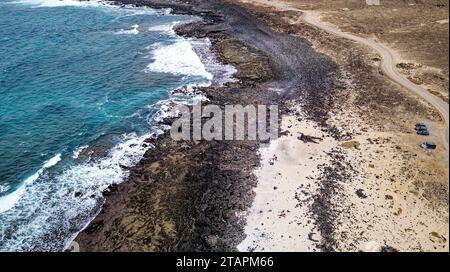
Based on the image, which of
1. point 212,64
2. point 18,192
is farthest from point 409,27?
point 18,192

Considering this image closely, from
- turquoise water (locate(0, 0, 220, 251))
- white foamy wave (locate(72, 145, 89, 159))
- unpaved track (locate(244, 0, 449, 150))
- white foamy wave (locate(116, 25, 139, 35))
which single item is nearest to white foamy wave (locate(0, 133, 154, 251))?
turquoise water (locate(0, 0, 220, 251))

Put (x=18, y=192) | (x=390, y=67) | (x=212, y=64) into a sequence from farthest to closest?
(x=212, y=64) < (x=390, y=67) < (x=18, y=192)

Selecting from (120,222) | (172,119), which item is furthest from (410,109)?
(120,222)

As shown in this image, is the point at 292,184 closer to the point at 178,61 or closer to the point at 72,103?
the point at 72,103

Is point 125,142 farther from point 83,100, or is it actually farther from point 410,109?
point 410,109

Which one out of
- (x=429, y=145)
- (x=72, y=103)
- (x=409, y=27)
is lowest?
(x=72, y=103)

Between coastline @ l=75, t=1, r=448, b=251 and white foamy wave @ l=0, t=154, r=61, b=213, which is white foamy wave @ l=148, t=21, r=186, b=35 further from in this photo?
white foamy wave @ l=0, t=154, r=61, b=213
